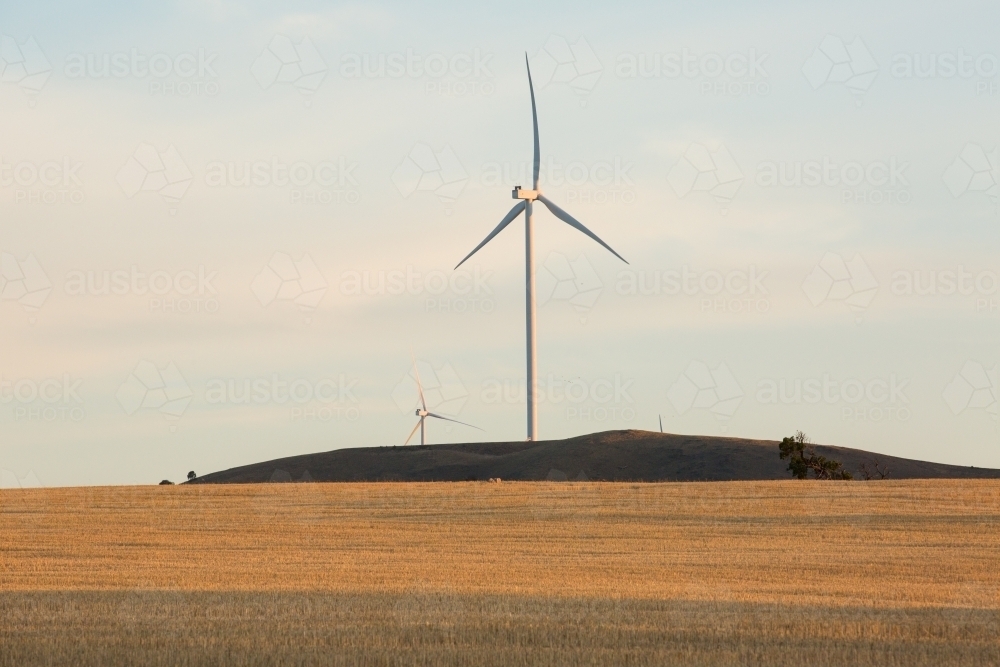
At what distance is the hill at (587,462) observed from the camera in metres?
101

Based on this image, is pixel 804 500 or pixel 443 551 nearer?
pixel 443 551

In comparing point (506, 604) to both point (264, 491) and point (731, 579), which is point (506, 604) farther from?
point (264, 491)

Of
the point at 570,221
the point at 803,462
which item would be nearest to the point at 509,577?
the point at 570,221

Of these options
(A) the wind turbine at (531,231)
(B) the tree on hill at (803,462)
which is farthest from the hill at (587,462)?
(A) the wind turbine at (531,231)

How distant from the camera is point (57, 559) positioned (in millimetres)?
34469

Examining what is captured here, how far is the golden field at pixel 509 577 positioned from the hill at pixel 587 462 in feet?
137

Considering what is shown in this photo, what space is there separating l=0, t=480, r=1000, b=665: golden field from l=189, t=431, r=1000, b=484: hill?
41.7 metres

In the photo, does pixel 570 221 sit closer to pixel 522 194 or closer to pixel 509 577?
pixel 522 194

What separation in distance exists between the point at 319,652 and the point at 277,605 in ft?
17.0

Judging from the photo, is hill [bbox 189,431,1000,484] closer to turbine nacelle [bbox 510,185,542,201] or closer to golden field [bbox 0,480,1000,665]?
turbine nacelle [bbox 510,185,542,201]

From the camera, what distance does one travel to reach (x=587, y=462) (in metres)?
102

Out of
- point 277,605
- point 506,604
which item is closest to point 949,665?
point 506,604

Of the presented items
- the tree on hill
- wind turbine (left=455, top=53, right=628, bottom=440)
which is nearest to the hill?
the tree on hill

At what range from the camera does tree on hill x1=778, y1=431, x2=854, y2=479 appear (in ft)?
301
